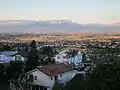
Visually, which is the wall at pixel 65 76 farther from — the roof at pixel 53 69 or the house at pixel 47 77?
the roof at pixel 53 69

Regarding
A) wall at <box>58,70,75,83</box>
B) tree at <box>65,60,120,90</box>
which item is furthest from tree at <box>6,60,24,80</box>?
tree at <box>65,60,120,90</box>

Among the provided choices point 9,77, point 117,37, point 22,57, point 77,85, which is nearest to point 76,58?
point 22,57

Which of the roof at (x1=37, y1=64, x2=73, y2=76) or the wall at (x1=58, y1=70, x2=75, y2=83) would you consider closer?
the roof at (x1=37, y1=64, x2=73, y2=76)

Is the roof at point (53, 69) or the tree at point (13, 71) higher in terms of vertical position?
the roof at point (53, 69)

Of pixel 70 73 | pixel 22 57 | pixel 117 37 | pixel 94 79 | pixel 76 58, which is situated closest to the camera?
pixel 94 79

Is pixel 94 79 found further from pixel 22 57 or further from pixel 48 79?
pixel 22 57

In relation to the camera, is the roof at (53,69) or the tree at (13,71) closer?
the roof at (53,69)

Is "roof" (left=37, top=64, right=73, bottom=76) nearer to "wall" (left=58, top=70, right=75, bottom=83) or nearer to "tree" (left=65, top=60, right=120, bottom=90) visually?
"wall" (left=58, top=70, right=75, bottom=83)

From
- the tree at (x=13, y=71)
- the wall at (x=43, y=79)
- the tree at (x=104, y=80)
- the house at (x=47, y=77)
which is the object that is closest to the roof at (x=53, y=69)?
the house at (x=47, y=77)

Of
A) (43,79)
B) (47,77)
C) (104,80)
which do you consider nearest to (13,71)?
(43,79)

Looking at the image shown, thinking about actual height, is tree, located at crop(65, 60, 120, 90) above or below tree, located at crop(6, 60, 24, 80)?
above

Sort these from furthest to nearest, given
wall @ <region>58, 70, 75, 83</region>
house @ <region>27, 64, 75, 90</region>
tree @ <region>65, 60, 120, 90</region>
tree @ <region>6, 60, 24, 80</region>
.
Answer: tree @ <region>6, 60, 24, 80</region> → wall @ <region>58, 70, 75, 83</region> → house @ <region>27, 64, 75, 90</region> → tree @ <region>65, 60, 120, 90</region>
